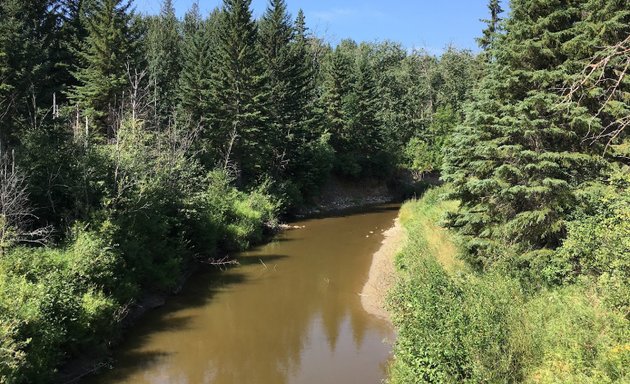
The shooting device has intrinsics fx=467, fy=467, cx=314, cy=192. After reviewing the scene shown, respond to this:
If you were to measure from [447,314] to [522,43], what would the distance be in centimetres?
920

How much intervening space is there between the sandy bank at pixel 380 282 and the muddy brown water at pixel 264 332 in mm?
397

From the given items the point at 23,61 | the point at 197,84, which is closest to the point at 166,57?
the point at 197,84

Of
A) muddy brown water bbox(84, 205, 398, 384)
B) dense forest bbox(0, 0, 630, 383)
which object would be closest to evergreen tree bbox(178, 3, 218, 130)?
dense forest bbox(0, 0, 630, 383)

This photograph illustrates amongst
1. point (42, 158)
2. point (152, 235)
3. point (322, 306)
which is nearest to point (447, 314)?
point (322, 306)

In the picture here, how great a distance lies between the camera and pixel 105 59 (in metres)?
29.7

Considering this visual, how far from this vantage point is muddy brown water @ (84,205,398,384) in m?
12.3

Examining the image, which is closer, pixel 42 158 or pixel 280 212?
pixel 42 158

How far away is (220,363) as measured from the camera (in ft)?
42.3

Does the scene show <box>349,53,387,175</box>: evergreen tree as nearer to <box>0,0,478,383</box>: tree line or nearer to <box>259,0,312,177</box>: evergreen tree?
<box>0,0,478,383</box>: tree line

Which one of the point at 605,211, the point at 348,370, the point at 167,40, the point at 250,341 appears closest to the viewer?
the point at 605,211

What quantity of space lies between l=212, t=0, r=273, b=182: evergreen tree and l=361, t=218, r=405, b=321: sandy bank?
13.7 meters

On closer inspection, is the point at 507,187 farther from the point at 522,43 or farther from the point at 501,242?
the point at 522,43

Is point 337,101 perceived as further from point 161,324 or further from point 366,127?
point 161,324

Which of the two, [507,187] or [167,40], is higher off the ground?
[167,40]
